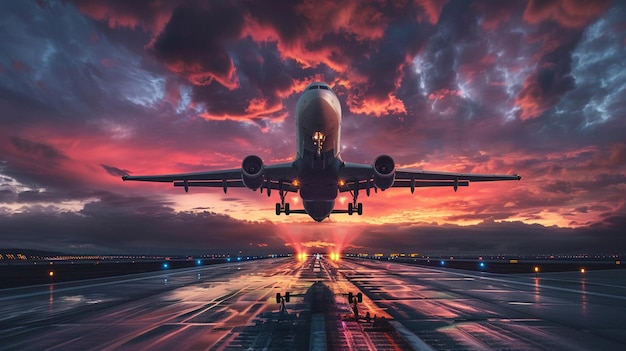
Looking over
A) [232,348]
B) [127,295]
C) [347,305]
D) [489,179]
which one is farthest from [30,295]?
[489,179]

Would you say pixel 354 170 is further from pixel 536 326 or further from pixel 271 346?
pixel 271 346

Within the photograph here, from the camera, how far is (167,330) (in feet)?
42.6

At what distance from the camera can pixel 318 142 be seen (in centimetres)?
2306

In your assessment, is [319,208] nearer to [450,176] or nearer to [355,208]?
[355,208]

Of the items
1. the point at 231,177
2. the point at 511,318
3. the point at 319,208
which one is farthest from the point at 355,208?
the point at 511,318

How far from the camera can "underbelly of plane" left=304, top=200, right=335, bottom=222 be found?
34237mm

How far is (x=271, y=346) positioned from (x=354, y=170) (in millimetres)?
18864

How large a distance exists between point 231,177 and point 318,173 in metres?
8.34

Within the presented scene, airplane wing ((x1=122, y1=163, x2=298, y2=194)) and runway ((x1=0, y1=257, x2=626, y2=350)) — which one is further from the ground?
airplane wing ((x1=122, y1=163, x2=298, y2=194))

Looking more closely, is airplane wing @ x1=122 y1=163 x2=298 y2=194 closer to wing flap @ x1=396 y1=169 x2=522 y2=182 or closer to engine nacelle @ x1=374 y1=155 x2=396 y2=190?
engine nacelle @ x1=374 y1=155 x2=396 y2=190

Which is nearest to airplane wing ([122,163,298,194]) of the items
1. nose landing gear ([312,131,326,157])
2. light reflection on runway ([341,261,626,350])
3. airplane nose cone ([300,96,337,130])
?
nose landing gear ([312,131,326,157])

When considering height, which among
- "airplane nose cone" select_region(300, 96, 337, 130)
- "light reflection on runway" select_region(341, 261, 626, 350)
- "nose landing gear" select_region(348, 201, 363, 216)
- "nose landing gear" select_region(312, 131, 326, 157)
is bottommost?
"light reflection on runway" select_region(341, 261, 626, 350)

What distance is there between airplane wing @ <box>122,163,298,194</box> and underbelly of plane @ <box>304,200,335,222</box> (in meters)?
2.07

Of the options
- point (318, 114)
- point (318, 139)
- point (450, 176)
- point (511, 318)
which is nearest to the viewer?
point (511, 318)
